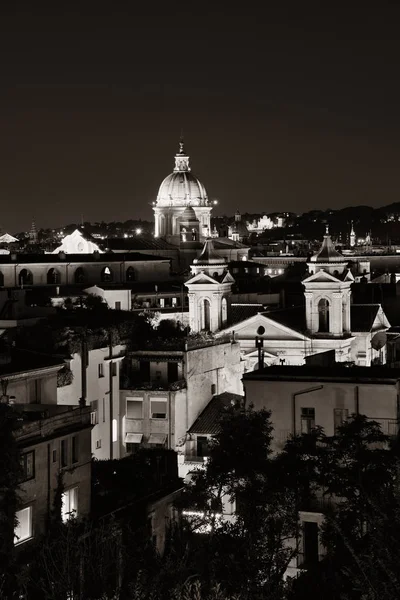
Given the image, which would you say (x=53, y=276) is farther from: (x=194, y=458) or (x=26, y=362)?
(x=26, y=362)

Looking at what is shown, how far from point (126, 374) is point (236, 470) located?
13478mm

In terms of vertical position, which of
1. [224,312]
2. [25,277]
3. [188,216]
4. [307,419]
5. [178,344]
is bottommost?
[307,419]

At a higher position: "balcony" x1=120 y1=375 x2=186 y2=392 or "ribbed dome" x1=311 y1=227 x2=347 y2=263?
"ribbed dome" x1=311 y1=227 x2=347 y2=263

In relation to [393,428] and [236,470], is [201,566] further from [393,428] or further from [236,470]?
[393,428]

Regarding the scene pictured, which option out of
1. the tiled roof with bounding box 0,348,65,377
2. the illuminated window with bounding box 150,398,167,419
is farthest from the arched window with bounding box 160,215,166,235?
the tiled roof with bounding box 0,348,65,377

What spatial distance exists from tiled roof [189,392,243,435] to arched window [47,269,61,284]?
26.5 metres

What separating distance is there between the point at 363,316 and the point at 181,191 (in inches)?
1763

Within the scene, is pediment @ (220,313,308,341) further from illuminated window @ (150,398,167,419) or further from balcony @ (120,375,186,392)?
illuminated window @ (150,398,167,419)

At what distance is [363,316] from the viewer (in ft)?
203

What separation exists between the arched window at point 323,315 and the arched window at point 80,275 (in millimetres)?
17959

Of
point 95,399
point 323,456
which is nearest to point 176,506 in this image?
point 323,456

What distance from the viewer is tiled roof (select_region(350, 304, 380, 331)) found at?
6106 centimetres

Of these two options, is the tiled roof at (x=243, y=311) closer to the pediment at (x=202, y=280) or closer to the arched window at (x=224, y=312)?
the arched window at (x=224, y=312)

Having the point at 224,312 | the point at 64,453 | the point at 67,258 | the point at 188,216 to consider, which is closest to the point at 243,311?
the point at 224,312
